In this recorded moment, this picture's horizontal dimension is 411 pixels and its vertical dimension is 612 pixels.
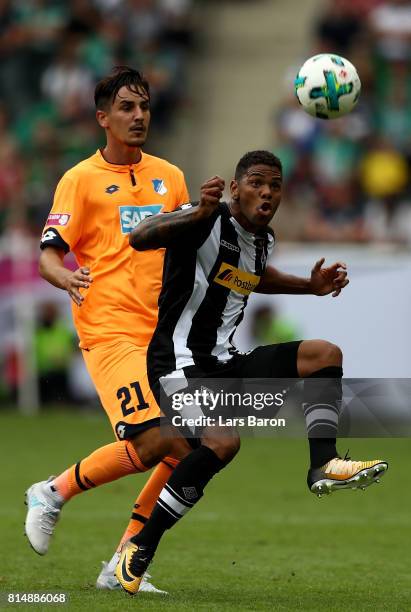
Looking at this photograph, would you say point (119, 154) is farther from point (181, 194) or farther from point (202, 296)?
point (202, 296)

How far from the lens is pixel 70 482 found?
7.91 metres

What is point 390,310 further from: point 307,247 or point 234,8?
point 234,8

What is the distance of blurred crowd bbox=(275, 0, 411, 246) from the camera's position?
1862 cm

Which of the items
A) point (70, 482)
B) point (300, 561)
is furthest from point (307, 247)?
point (70, 482)

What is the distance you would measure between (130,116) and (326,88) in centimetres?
116

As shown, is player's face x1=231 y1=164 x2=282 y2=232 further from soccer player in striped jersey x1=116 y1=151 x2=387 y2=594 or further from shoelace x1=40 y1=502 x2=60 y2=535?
shoelace x1=40 y1=502 x2=60 y2=535

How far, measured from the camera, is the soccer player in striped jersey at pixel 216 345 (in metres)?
7.26

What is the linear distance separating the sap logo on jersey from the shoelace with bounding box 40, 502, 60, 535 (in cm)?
165

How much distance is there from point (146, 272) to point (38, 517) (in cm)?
154

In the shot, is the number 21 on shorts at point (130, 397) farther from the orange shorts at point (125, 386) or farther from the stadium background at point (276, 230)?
the stadium background at point (276, 230)

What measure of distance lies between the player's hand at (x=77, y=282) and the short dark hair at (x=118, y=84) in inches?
54.1

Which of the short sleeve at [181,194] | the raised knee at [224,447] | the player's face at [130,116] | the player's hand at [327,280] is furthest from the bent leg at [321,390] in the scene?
the player's face at [130,116]

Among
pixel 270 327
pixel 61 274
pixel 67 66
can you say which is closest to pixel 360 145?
pixel 270 327

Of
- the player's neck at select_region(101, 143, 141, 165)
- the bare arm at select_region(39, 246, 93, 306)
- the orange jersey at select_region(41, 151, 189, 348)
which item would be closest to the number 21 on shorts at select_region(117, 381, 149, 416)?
the orange jersey at select_region(41, 151, 189, 348)
